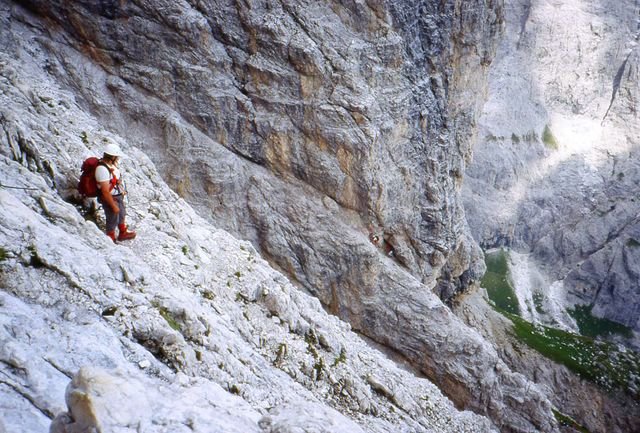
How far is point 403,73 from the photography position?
2809 centimetres

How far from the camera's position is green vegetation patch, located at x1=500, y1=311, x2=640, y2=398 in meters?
50.0

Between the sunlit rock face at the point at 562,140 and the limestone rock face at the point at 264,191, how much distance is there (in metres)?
59.2

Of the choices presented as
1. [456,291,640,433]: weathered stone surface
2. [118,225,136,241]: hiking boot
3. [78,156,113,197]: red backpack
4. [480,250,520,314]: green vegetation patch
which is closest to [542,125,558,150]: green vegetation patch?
[480,250,520,314]: green vegetation patch

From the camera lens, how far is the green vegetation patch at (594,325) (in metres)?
74.6

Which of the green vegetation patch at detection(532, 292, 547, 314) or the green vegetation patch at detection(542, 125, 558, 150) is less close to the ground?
the green vegetation patch at detection(542, 125, 558, 150)

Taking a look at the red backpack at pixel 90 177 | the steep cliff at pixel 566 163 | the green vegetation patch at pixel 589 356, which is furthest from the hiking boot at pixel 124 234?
the steep cliff at pixel 566 163

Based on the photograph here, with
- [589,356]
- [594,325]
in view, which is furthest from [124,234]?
[594,325]

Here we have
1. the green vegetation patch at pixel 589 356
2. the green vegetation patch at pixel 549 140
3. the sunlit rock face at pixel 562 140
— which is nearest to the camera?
the green vegetation patch at pixel 589 356

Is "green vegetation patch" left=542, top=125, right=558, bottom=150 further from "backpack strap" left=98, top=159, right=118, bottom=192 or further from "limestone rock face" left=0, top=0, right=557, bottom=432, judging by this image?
"backpack strap" left=98, top=159, right=118, bottom=192

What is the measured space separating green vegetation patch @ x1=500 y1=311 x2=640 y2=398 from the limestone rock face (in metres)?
26.1

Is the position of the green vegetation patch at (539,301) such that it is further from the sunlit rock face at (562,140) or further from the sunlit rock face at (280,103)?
the sunlit rock face at (280,103)

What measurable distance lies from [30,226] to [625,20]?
11895 cm

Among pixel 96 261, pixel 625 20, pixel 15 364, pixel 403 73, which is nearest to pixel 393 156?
pixel 403 73

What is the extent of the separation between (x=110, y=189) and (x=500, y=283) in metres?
81.3
